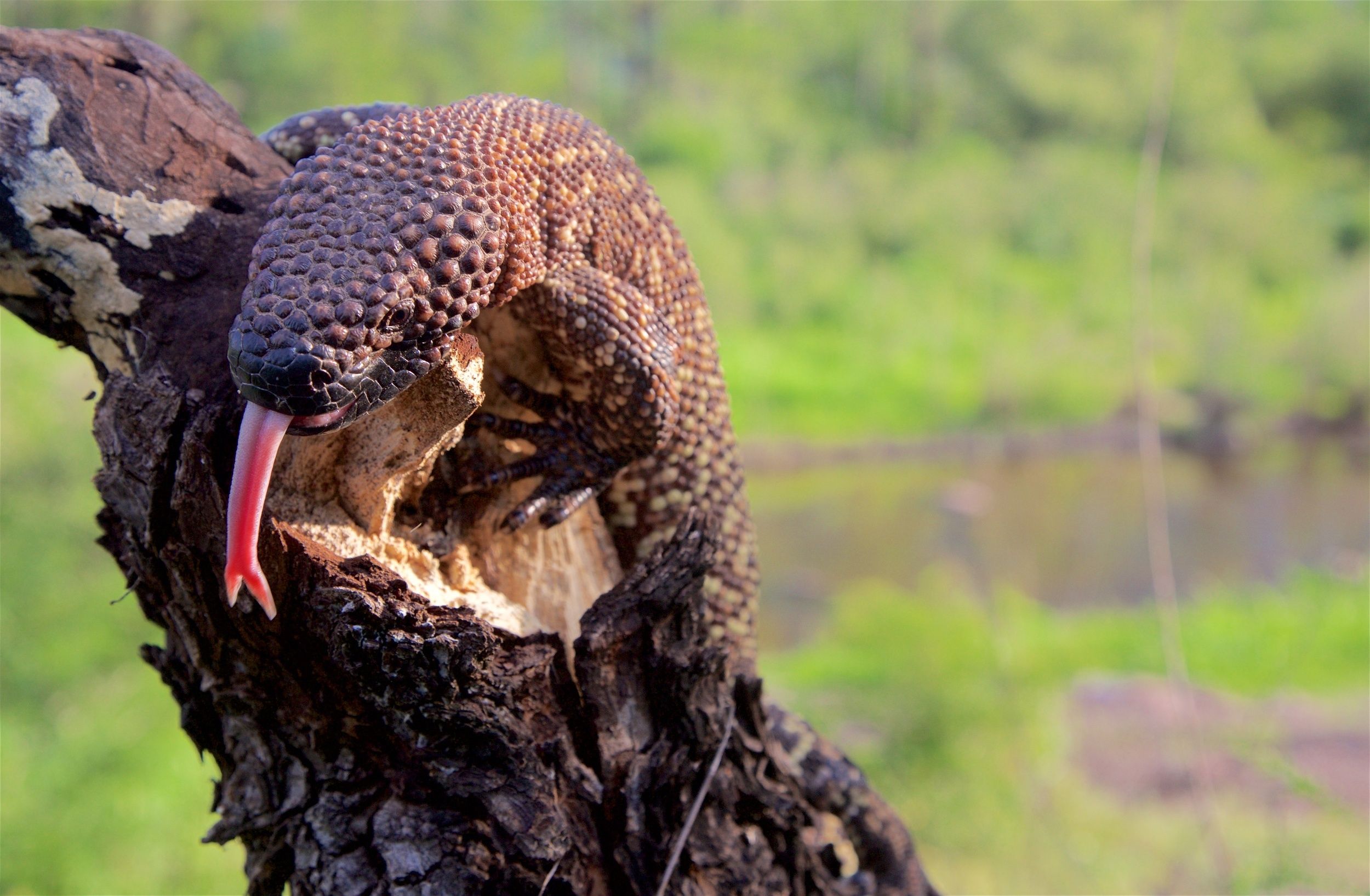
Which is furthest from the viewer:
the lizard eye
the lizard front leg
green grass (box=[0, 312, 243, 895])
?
green grass (box=[0, 312, 243, 895])

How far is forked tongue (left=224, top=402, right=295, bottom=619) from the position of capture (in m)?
1.30

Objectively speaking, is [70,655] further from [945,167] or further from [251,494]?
[945,167]

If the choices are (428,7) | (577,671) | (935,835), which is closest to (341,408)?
(577,671)

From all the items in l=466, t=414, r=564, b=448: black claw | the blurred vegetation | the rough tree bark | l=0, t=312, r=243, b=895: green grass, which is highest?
the blurred vegetation

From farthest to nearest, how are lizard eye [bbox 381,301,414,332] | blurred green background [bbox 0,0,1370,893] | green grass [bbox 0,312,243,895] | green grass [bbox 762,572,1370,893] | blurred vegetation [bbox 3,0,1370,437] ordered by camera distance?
blurred vegetation [bbox 3,0,1370,437] → blurred green background [bbox 0,0,1370,893] → green grass [bbox 762,572,1370,893] → green grass [bbox 0,312,243,895] → lizard eye [bbox 381,301,414,332]

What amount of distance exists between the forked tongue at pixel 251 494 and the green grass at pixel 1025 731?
518 cm

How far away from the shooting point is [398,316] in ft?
4.69

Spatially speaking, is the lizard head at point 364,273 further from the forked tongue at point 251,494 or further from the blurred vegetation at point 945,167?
the blurred vegetation at point 945,167

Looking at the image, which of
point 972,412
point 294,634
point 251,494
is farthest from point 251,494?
point 972,412

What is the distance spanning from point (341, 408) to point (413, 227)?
0.94 feet

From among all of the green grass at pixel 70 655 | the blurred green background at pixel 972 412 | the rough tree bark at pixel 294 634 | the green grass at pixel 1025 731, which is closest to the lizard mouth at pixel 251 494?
the rough tree bark at pixel 294 634

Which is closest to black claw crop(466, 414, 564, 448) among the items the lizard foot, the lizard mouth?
the lizard foot

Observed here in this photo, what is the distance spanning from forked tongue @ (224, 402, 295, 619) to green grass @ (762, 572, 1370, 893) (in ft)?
17.0

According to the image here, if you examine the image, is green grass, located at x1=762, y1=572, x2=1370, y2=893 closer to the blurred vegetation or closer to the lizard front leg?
the lizard front leg
